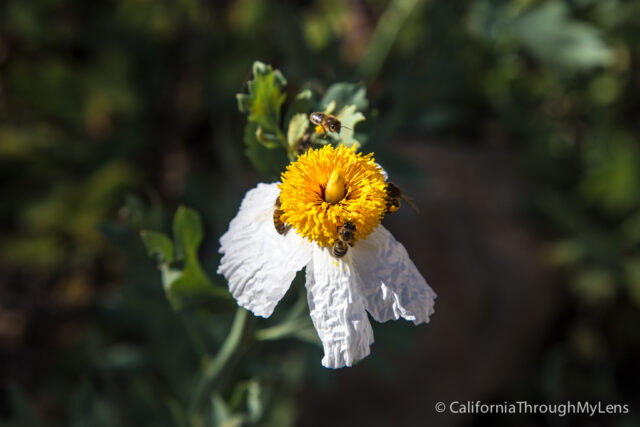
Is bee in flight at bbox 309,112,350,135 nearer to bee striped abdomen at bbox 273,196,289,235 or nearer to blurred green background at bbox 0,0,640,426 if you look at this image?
bee striped abdomen at bbox 273,196,289,235

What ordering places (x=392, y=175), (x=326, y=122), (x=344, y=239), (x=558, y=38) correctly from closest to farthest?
1. (x=344, y=239)
2. (x=326, y=122)
3. (x=558, y=38)
4. (x=392, y=175)

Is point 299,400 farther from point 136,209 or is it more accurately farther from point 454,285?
point 136,209

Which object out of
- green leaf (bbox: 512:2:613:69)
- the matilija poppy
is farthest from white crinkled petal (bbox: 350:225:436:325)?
green leaf (bbox: 512:2:613:69)

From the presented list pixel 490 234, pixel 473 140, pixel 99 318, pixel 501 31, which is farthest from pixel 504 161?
pixel 99 318

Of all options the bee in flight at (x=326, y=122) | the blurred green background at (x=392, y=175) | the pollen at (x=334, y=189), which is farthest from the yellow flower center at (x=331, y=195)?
the blurred green background at (x=392, y=175)

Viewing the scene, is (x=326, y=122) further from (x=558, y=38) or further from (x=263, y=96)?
(x=558, y=38)

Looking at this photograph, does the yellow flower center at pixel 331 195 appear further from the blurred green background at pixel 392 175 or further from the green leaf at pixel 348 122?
the blurred green background at pixel 392 175

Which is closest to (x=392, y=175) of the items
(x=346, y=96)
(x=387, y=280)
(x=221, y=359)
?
(x=346, y=96)
